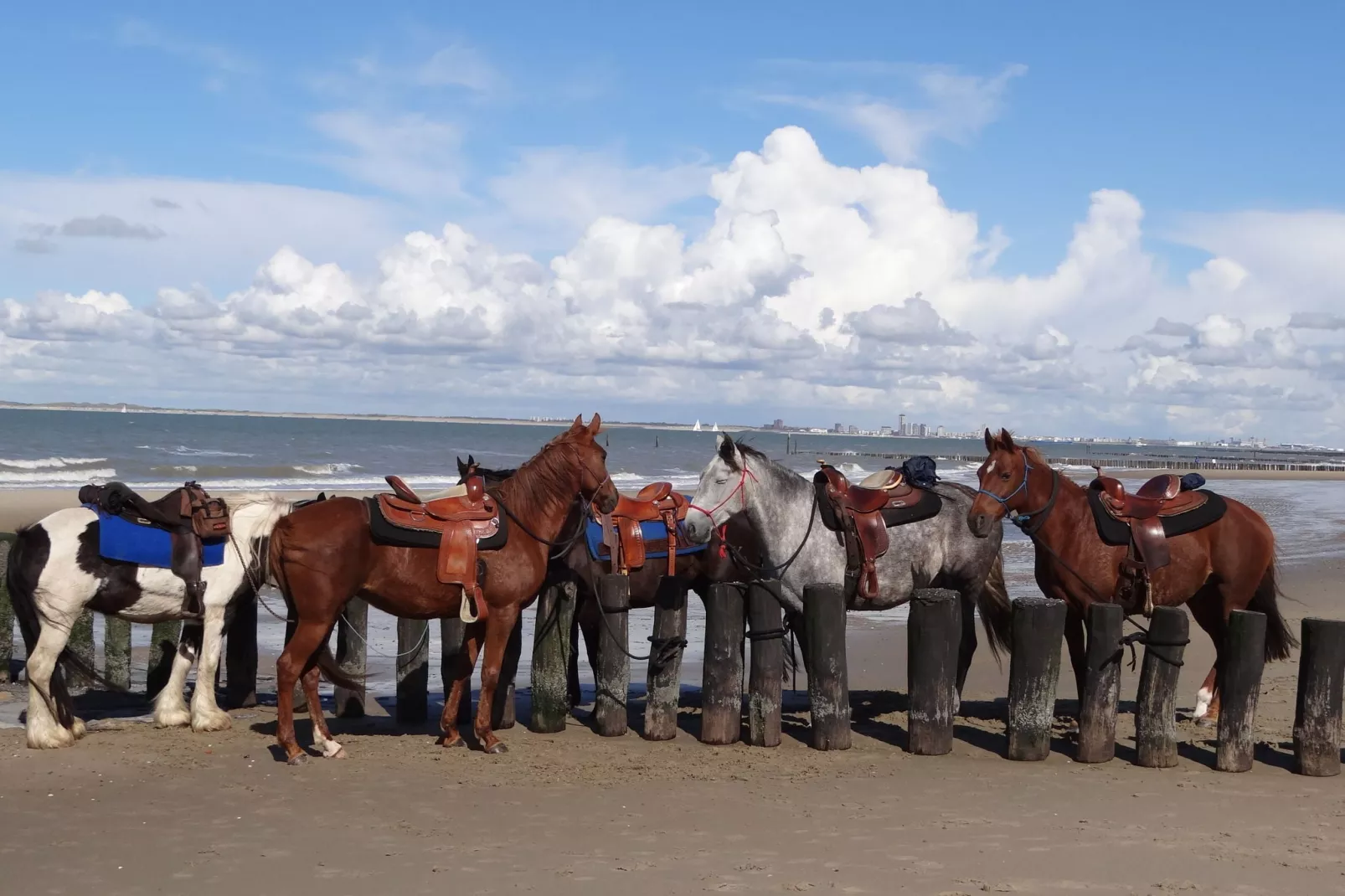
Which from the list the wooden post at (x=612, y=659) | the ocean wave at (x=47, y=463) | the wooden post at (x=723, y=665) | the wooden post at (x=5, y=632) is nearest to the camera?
the wooden post at (x=723, y=665)

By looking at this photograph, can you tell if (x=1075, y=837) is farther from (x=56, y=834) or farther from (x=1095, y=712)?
(x=56, y=834)

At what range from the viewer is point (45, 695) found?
7422 millimetres

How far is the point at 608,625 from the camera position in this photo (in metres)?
8.34

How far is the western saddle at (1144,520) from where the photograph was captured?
27.6 feet

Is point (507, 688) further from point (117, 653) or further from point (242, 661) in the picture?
point (117, 653)

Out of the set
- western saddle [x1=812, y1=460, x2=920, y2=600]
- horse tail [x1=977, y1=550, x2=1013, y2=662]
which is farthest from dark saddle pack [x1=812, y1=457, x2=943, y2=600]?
horse tail [x1=977, y1=550, x2=1013, y2=662]

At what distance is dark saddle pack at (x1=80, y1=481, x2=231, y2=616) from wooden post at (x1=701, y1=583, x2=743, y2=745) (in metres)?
3.34

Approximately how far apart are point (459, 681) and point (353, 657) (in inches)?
49.4

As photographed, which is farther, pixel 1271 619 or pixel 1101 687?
pixel 1271 619

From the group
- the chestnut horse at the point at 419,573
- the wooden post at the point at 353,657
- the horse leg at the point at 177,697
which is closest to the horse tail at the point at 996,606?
the chestnut horse at the point at 419,573

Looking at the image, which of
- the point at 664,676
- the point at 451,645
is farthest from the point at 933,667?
the point at 451,645

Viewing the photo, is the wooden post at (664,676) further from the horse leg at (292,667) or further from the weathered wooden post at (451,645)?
the horse leg at (292,667)

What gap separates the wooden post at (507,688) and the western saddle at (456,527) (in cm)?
86

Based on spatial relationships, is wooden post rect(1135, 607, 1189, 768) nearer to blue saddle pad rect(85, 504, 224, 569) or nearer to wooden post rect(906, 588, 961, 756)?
wooden post rect(906, 588, 961, 756)
